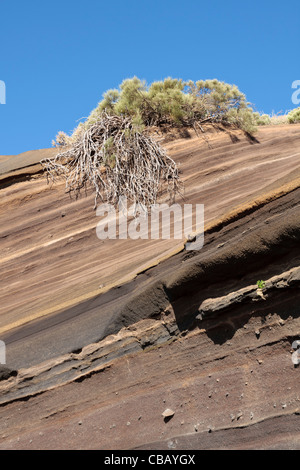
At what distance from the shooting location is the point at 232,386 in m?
4.81

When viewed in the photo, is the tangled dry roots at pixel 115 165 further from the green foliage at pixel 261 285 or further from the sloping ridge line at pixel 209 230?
the green foliage at pixel 261 285

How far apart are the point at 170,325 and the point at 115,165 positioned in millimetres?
3180

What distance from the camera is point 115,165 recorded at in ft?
25.4

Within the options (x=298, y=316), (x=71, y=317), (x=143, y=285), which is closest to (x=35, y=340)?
(x=71, y=317)

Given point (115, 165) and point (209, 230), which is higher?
point (115, 165)

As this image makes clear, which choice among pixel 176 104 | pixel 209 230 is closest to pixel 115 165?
pixel 176 104

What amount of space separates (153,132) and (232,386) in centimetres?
464

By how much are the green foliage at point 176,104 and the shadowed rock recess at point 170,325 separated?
0.88 meters

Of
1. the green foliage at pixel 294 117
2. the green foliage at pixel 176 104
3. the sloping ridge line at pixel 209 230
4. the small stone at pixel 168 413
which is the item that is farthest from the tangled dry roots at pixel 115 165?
the small stone at pixel 168 413

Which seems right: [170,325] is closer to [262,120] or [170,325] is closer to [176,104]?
[176,104]

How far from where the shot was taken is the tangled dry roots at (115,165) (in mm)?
7520

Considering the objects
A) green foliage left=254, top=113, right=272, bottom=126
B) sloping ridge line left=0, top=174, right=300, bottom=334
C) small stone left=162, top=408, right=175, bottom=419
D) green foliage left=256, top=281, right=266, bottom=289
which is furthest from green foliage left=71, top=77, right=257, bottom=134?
small stone left=162, top=408, right=175, bottom=419

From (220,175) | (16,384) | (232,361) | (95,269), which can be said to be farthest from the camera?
(220,175)
